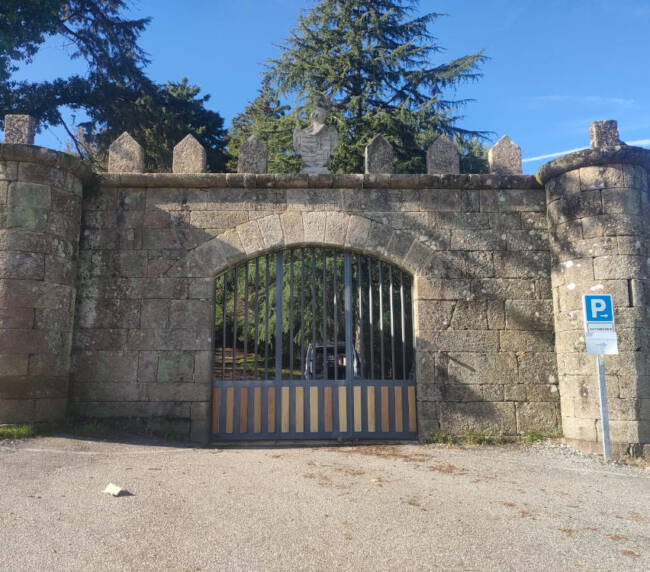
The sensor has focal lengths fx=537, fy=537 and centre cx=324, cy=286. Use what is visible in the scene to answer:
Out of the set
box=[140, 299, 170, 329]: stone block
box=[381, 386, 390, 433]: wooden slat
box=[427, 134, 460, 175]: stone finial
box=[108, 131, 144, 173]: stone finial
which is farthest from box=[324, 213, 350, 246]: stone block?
box=[108, 131, 144, 173]: stone finial

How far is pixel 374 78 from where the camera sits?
1466 centimetres

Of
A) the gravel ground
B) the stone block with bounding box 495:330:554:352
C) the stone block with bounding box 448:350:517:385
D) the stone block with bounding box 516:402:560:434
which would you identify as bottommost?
the gravel ground

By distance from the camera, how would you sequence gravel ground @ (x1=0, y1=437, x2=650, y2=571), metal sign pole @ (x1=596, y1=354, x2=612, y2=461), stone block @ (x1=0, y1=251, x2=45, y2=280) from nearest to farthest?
1. gravel ground @ (x1=0, y1=437, x2=650, y2=571)
2. metal sign pole @ (x1=596, y1=354, x2=612, y2=461)
3. stone block @ (x1=0, y1=251, x2=45, y2=280)

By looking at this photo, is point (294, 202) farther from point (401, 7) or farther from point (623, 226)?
point (401, 7)

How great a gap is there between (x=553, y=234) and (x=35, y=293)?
19.9 ft

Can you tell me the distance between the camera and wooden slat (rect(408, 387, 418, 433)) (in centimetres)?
648

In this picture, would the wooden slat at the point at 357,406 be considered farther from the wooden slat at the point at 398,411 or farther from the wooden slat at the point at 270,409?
the wooden slat at the point at 270,409

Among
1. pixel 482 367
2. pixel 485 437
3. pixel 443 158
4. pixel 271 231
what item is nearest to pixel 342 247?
pixel 271 231

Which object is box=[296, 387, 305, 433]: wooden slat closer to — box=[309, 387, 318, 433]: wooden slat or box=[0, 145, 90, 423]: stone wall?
box=[309, 387, 318, 433]: wooden slat

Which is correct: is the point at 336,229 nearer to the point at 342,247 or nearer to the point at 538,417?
the point at 342,247

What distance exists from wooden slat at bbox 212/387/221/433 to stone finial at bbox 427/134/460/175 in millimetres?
3805

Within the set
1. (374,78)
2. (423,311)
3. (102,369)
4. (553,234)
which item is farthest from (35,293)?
(374,78)

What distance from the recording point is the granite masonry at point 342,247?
596cm

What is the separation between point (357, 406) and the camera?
A: 21.4 feet
